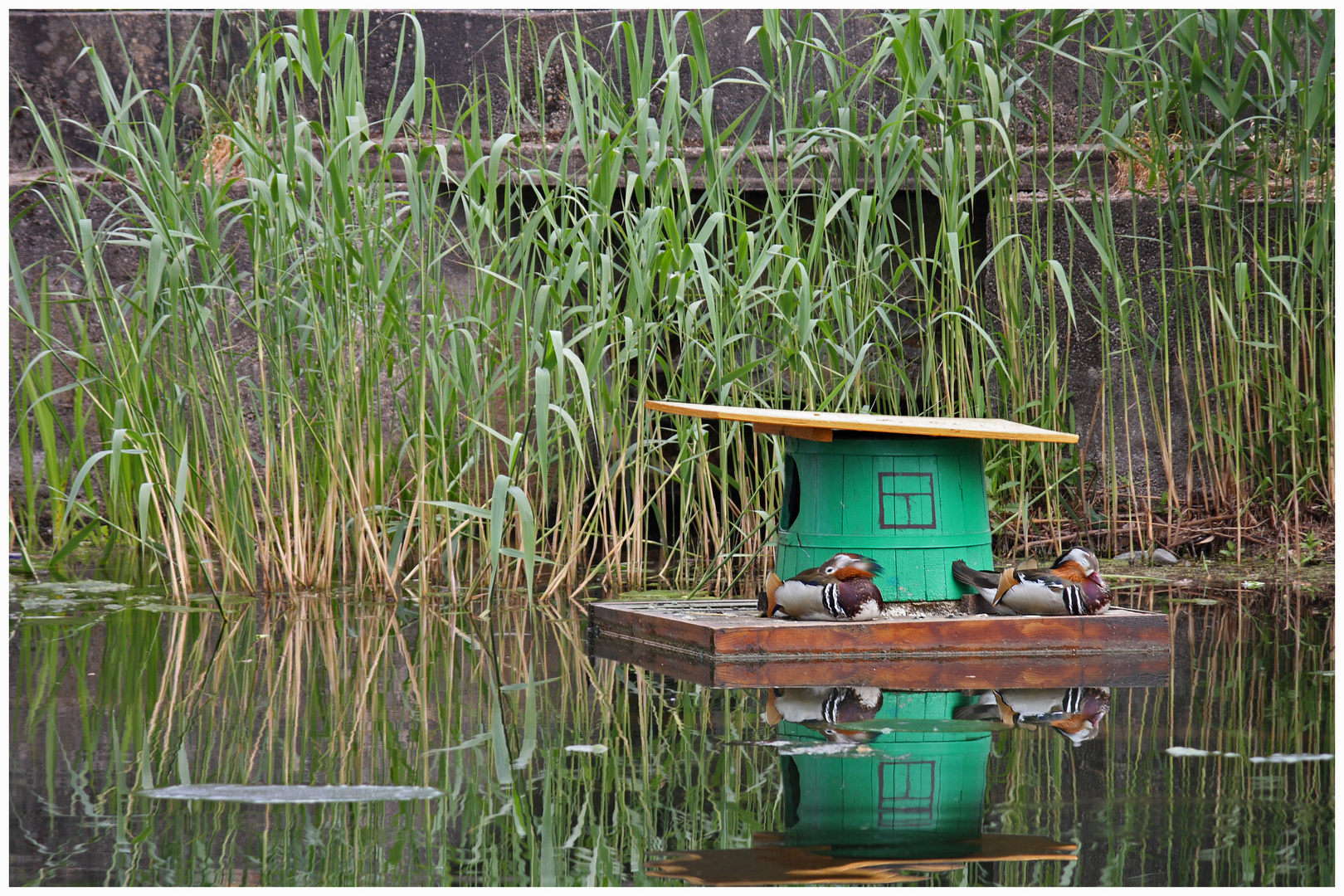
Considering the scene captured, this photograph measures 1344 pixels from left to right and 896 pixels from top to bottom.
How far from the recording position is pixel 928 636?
2582 millimetres

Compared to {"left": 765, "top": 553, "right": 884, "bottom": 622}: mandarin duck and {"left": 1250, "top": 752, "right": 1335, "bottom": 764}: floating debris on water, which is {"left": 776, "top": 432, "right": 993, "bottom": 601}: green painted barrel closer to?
{"left": 765, "top": 553, "right": 884, "bottom": 622}: mandarin duck

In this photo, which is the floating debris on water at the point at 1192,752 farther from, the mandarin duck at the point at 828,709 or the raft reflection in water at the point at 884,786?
the mandarin duck at the point at 828,709

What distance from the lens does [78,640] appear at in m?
2.73

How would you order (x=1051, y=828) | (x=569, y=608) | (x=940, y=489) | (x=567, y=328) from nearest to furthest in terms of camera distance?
(x=1051, y=828), (x=940, y=489), (x=569, y=608), (x=567, y=328)

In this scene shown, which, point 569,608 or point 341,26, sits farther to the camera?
point 569,608

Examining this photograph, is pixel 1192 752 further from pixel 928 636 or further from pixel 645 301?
pixel 645 301

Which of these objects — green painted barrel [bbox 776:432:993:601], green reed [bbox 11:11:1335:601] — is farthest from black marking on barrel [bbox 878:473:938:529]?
green reed [bbox 11:11:1335:601]

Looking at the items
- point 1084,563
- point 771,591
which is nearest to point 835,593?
point 771,591

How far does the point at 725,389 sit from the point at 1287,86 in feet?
6.21

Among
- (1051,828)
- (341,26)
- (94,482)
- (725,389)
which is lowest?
(1051,828)

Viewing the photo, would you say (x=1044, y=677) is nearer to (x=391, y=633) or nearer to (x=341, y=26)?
(x=391, y=633)

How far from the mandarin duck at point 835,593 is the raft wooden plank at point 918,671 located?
0.33ft

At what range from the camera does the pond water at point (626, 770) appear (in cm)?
139

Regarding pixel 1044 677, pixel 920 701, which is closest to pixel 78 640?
pixel 920 701
